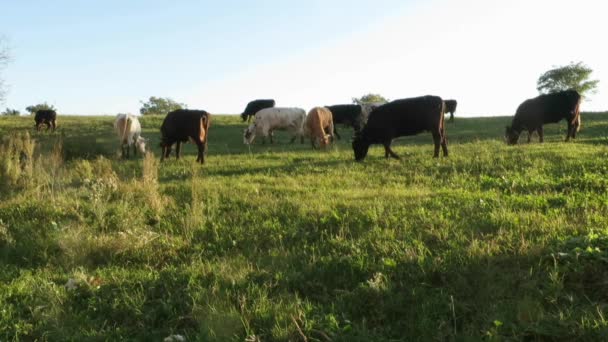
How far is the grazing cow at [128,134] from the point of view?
1583 centimetres

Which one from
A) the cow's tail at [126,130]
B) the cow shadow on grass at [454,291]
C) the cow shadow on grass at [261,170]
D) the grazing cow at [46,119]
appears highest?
the grazing cow at [46,119]

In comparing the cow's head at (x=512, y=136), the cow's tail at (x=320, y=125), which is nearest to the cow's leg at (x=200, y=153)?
the cow's tail at (x=320, y=125)

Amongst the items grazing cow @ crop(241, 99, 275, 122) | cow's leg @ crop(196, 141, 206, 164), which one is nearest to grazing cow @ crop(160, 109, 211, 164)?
cow's leg @ crop(196, 141, 206, 164)

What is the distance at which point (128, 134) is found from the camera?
15844mm

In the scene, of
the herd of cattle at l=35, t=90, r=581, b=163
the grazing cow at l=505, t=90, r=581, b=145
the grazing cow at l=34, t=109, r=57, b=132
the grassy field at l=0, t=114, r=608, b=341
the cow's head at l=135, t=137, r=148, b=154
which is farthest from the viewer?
the grazing cow at l=34, t=109, r=57, b=132

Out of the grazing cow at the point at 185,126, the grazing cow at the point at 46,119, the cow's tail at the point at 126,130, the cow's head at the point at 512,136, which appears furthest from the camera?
the grazing cow at the point at 46,119

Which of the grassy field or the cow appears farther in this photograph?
the cow

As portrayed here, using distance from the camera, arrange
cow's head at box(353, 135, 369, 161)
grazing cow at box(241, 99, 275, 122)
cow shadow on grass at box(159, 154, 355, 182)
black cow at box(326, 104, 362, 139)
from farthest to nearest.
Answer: grazing cow at box(241, 99, 275, 122), black cow at box(326, 104, 362, 139), cow's head at box(353, 135, 369, 161), cow shadow on grass at box(159, 154, 355, 182)

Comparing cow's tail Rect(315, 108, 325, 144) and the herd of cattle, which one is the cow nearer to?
the herd of cattle

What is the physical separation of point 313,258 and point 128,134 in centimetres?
1259

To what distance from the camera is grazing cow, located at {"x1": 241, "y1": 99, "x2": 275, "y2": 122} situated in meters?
31.9

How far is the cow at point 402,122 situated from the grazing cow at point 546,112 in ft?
20.5

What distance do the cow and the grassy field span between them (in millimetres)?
3571

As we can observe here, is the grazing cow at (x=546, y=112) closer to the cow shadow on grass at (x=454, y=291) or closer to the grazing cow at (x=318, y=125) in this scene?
the grazing cow at (x=318, y=125)
